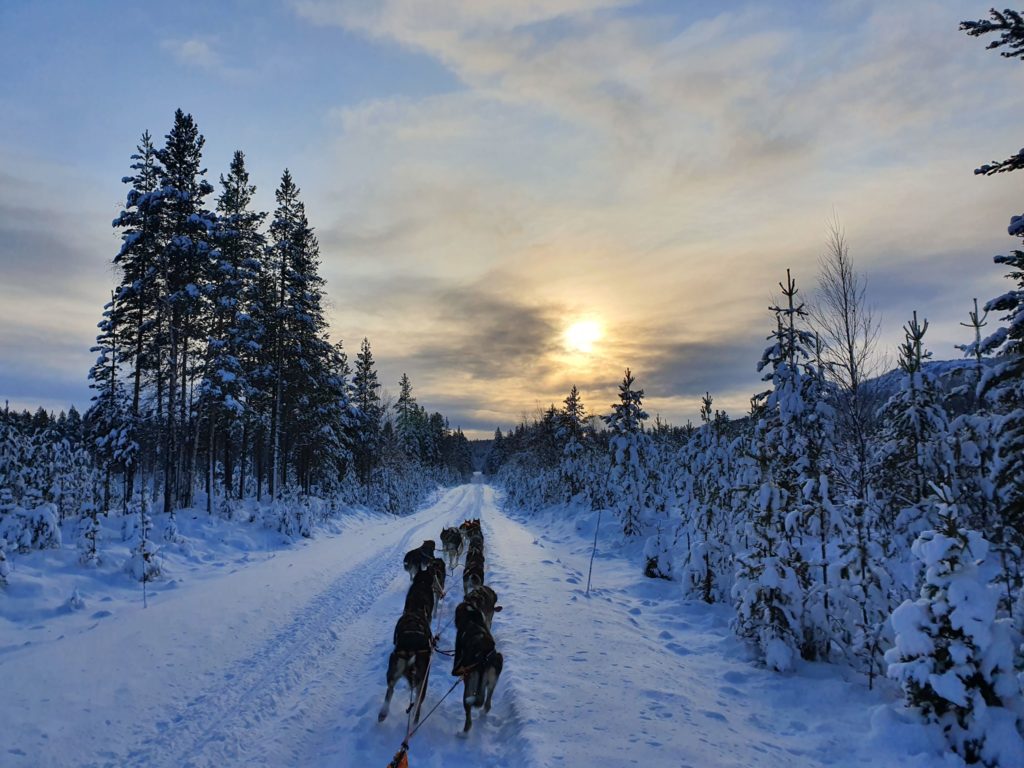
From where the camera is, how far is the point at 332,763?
4.91 metres

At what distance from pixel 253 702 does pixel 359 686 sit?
1222 mm

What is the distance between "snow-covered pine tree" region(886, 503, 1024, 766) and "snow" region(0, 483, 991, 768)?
0.14 meters

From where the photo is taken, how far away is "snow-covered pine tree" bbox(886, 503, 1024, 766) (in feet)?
15.4

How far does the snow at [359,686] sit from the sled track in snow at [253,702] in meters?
0.03

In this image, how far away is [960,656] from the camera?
4.84m

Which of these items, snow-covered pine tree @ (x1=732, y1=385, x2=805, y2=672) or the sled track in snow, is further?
snow-covered pine tree @ (x1=732, y1=385, x2=805, y2=672)

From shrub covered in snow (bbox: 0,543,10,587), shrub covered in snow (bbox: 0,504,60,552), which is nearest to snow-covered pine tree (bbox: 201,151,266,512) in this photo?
shrub covered in snow (bbox: 0,504,60,552)

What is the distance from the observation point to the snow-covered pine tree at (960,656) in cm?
470

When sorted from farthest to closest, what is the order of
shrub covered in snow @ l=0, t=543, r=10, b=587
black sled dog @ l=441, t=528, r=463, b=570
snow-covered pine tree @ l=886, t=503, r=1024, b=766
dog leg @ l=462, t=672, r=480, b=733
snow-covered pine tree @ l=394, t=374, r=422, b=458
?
snow-covered pine tree @ l=394, t=374, r=422, b=458
black sled dog @ l=441, t=528, r=463, b=570
shrub covered in snow @ l=0, t=543, r=10, b=587
dog leg @ l=462, t=672, r=480, b=733
snow-covered pine tree @ l=886, t=503, r=1024, b=766

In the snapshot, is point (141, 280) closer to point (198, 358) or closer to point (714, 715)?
point (198, 358)

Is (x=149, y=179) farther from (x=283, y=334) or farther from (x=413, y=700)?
(x=413, y=700)

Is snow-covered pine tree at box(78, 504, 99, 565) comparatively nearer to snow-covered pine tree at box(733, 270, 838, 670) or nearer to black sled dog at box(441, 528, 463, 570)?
black sled dog at box(441, 528, 463, 570)

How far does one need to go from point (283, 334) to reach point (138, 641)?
18742 mm

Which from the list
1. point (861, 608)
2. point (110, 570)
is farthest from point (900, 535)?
point (110, 570)
